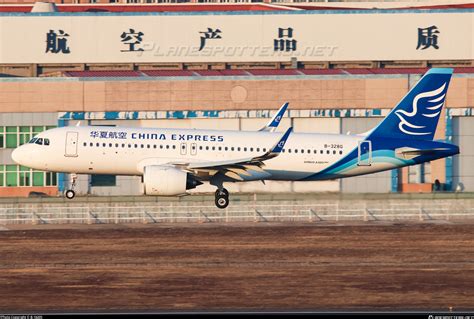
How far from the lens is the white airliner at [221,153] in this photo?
53.0 m

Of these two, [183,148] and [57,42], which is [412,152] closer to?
[183,148]

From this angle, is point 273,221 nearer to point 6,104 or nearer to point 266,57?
point 6,104

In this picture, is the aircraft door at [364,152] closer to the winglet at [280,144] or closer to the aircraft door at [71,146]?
the winglet at [280,144]

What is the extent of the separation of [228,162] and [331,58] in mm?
48823

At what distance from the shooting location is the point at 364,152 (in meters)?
56.2

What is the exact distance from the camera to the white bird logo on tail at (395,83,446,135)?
2260 inches

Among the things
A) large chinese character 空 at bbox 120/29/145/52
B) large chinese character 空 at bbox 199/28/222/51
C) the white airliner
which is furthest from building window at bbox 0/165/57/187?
large chinese character 空 at bbox 199/28/222/51

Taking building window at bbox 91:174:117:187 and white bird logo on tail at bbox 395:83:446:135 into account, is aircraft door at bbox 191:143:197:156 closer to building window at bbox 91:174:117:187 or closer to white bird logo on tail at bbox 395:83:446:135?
white bird logo on tail at bbox 395:83:446:135

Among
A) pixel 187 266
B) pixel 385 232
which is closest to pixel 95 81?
pixel 385 232

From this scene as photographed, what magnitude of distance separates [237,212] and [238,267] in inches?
654

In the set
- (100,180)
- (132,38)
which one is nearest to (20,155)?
(100,180)

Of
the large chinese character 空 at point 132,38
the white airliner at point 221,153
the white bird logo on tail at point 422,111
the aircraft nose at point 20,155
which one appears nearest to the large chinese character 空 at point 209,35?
the large chinese character 空 at point 132,38

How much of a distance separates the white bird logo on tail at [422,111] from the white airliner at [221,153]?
54 millimetres

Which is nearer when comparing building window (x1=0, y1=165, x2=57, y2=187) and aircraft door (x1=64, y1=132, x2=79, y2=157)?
aircraft door (x1=64, y1=132, x2=79, y2=157)
